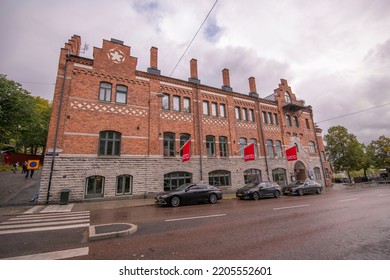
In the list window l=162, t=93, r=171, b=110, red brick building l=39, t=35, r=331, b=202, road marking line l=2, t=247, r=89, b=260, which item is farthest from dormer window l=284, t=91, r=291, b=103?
road marking line l=2, t=247, r=89, b=260

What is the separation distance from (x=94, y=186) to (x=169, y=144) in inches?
273

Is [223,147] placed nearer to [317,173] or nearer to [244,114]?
[244,114]

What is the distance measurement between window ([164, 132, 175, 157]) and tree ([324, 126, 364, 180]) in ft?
124

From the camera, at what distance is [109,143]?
1466 centimetres

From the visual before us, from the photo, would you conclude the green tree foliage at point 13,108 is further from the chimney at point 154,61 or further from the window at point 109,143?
the chimney at point 154,61

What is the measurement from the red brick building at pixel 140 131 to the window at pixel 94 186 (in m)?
0.07

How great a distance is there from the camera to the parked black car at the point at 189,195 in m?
11.4

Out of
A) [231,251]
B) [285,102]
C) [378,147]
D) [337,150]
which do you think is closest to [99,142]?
[231,251]

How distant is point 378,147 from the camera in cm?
3931

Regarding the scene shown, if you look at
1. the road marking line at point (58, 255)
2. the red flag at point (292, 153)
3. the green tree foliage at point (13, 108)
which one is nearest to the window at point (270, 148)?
the red flag at point (292, 153)

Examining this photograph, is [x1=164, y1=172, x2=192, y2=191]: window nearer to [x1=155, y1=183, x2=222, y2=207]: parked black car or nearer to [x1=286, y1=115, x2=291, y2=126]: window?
[x1=155, y1=183, x2=222, y2=207]: parked black car

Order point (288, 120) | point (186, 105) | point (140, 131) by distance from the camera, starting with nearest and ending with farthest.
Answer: point (140, 131) < point (186, 105) < point (288, 120)

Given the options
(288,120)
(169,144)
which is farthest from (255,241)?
(288,120)

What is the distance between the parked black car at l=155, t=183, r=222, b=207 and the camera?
37.5ft
